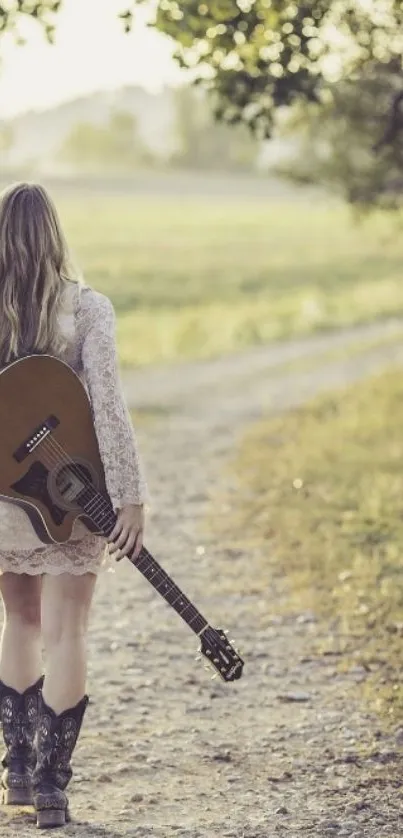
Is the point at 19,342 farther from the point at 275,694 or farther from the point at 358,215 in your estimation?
the point at 358,215

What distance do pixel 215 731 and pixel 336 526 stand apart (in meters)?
4.42

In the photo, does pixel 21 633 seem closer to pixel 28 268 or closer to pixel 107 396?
pixel 107 396

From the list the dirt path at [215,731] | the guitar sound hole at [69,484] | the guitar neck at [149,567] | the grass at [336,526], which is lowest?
the grass at [336,526]

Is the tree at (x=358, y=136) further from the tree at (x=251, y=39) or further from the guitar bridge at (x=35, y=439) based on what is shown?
the guitar bridge at (x=35, y=439)

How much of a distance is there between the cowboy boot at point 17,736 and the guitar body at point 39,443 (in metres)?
0.70

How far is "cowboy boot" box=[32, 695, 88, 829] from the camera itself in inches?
202

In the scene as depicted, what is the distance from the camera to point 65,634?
201 inches

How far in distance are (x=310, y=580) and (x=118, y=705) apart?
8.70 ft

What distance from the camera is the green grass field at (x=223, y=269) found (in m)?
30.6

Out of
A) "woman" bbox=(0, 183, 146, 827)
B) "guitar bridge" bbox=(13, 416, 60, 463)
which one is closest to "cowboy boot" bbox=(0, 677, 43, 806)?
"woman" bbox=(0, 183, 146, 827)

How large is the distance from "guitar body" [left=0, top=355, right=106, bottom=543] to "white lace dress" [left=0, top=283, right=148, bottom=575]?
2.8 inches

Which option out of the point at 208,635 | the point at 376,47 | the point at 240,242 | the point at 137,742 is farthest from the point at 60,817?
the point at 240,242

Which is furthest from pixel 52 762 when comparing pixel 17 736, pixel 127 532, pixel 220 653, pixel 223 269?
pixel 223 269

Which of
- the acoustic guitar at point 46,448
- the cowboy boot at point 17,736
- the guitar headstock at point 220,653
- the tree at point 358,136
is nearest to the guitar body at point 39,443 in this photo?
the acoustic guitar at point 46,448
